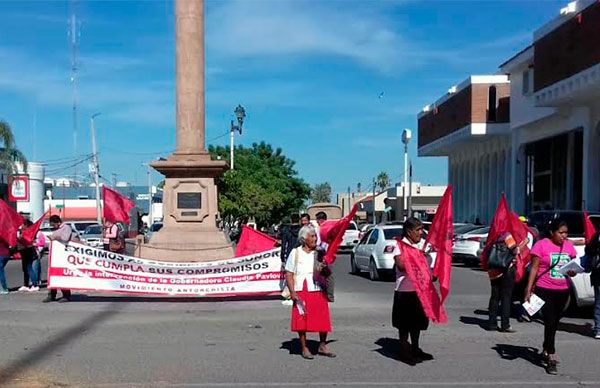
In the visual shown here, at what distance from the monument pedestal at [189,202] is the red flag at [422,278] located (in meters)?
9.57

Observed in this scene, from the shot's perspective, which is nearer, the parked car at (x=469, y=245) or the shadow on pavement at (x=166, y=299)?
the shadow on pavement at (x=166, y=299)

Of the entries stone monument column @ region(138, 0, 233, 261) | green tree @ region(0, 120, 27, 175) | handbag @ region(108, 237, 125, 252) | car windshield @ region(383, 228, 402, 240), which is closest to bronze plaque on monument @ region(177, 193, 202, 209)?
stone monument column @ region(138, 0, 233, 261)

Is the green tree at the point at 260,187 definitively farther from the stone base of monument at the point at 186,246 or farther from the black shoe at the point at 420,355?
the black shoe at the point at 420,355

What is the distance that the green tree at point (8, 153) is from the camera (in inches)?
1806

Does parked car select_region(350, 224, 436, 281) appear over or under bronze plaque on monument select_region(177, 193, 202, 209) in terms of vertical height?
under

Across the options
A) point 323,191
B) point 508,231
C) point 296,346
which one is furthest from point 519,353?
point 323,191

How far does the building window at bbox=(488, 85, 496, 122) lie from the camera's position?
39.0m

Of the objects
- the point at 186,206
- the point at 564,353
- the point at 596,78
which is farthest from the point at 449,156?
the point at 564,353

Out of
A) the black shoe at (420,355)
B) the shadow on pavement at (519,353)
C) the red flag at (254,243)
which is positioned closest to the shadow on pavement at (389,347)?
the black shoe at (420,355)

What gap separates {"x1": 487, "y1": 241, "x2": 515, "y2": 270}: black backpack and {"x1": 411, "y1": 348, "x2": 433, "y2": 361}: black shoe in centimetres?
Result: 275

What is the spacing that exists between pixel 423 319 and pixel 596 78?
1896cm

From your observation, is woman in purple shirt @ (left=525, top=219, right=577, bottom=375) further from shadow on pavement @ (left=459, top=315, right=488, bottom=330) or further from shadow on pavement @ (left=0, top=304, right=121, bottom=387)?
shadow on pavement @ (left=0, top=304, right=121, bottom=387)

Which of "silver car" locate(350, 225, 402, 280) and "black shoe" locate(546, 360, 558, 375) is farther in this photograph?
"silver car" locate(350, 225, 402, 280)

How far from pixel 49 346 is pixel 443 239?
5.18m
